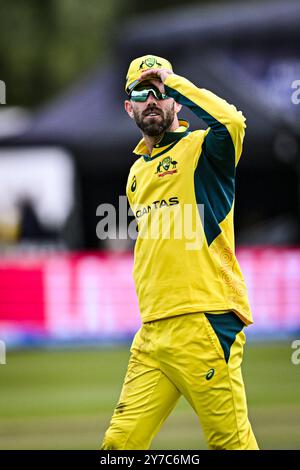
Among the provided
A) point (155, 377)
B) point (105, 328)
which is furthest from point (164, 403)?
point (105, 328)

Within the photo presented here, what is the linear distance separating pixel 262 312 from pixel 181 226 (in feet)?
34.4

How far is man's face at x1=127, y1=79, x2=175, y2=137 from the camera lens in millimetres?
5910

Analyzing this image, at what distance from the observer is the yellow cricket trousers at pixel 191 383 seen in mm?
5688

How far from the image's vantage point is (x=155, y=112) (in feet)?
19.4

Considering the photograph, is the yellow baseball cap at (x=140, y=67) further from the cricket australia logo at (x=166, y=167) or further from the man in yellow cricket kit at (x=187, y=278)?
the cricket australia logo at (x=166, y=167)

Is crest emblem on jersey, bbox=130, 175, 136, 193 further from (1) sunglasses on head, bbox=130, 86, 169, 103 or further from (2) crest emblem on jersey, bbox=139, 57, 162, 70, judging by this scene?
(2) crest emblem on jersey, bbox=139, 57, 162, 70

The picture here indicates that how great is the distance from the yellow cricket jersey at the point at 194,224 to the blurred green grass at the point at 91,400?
3.27 metres

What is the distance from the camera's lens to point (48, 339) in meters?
16.3

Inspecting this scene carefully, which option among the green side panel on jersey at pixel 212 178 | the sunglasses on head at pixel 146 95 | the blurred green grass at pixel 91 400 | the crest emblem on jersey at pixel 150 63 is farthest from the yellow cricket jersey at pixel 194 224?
the blurred green grass at pixel 91 400

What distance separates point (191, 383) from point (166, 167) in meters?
1.13

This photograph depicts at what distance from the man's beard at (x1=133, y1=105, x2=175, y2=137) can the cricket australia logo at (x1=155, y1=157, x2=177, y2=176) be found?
154 millimetres

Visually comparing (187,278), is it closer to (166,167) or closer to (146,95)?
(166,167)

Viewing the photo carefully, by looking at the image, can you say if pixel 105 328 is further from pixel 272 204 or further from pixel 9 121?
pixel 9 121

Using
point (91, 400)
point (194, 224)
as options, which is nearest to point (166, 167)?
point (194, 224)
